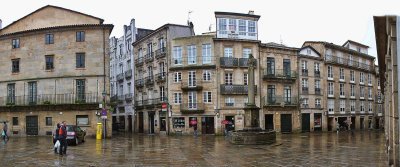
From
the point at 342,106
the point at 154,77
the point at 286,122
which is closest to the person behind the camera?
the point at 154,77

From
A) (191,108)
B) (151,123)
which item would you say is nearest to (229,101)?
(191,108)

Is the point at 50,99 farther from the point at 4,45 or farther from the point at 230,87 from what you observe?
the point at 230,87

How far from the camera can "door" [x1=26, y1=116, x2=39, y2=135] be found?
1326 inches

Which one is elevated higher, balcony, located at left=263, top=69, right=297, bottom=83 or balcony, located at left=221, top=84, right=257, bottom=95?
balcony, located at left=263, top=69, right=297, bottom=83

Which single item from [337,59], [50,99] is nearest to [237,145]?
[50,99]

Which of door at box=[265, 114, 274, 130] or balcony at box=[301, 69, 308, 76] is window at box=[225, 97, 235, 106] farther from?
balcony at box=[301, 69, 308, 76]

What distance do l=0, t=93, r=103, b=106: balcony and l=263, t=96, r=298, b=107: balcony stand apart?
20675mm

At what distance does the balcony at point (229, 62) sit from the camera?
132 feet

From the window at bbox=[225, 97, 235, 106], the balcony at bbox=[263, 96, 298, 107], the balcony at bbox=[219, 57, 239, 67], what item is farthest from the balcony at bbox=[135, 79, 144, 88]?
the balcony at bbox=[263, 96, 298, 107]

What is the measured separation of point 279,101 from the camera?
43.8m

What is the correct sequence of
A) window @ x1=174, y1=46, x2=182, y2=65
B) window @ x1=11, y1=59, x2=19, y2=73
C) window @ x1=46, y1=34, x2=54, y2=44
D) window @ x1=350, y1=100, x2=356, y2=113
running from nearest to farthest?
Answer: window @ x1=46, y1=34, x2=54, y2=44 < window @ x1=11, y1=59, x2=19, y2=73 < window @ x1=174, y1=46, x2=182, y2=65 < window @ x1=350, y1=100, x2=356, y2=113

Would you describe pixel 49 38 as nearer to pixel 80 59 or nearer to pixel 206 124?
pixel 80 59

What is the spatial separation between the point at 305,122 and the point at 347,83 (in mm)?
12350

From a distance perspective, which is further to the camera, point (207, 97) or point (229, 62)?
point (229, 62)
